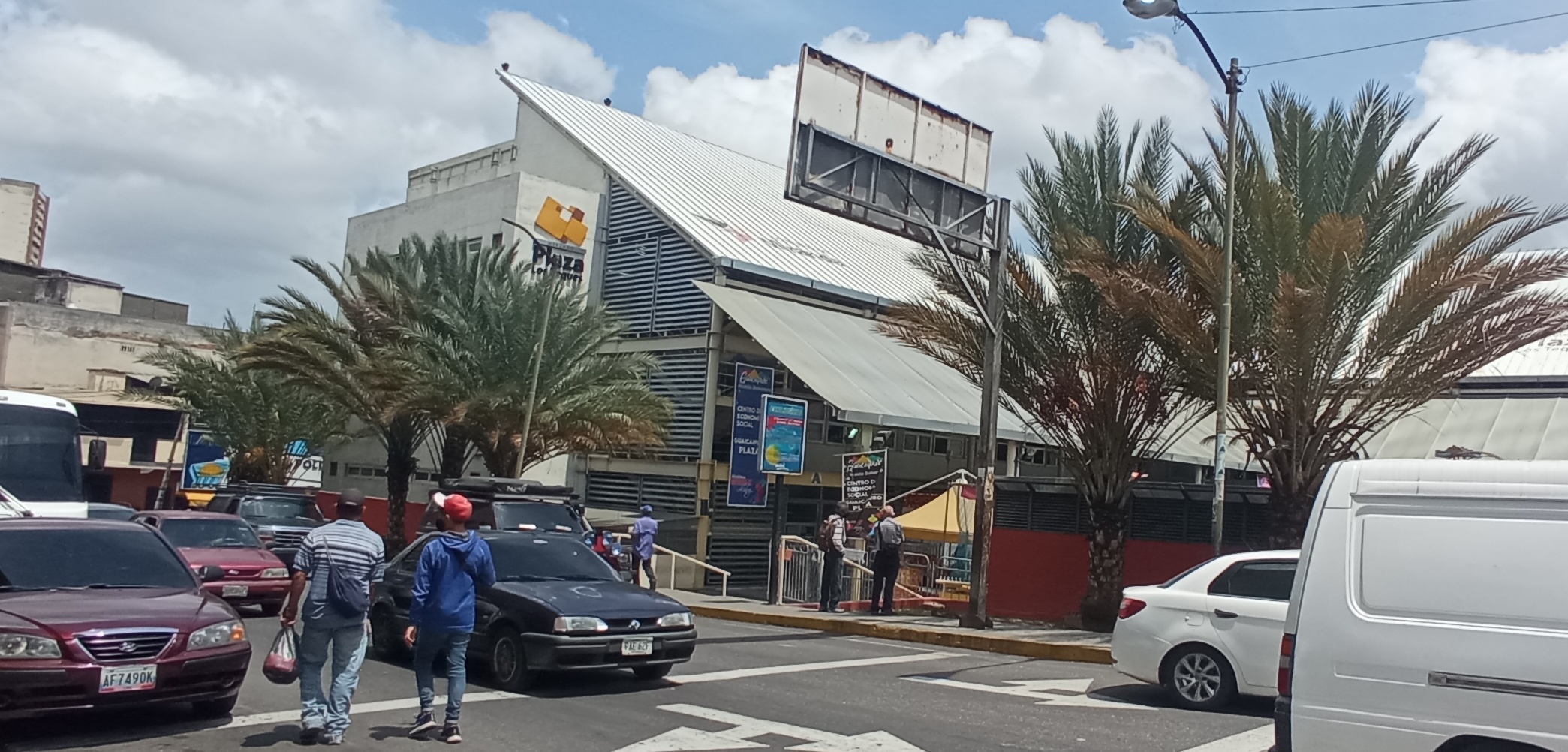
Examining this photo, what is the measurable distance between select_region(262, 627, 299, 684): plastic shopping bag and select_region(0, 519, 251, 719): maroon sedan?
66 cm

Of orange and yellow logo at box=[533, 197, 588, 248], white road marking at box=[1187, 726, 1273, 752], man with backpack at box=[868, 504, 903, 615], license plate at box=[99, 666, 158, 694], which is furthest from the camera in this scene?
orange and yellow logo at box=[533, 197, 588, 248]

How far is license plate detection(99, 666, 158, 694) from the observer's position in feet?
24.5

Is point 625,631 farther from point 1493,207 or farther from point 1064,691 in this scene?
point 1493,207

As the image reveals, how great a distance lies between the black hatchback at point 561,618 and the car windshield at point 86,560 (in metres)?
2.33

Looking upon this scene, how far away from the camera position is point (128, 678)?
756 cm

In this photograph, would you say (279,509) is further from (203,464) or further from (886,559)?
(203,464)

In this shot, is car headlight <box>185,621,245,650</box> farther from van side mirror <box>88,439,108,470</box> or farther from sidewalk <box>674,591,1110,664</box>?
sidewalk <box>674,591,1110,664</box>

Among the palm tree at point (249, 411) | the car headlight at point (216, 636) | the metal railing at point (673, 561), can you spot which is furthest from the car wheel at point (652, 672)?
the palm tree at point (249, 411)

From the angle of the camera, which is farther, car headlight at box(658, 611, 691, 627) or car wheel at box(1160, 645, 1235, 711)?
car headlight at box(658, 611, 691, 627)

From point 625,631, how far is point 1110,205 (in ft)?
32.5

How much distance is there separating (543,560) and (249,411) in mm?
28862

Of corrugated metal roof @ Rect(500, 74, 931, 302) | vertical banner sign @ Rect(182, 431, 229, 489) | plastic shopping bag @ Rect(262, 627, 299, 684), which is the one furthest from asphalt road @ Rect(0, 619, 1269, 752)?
vertical banner sign @ Rect(182, 431, 229, 489)

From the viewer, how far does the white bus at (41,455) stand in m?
13.1

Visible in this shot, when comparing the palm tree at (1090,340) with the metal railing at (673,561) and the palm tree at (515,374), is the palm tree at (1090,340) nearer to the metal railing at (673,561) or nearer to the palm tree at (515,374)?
the metal railing at (673,561)
